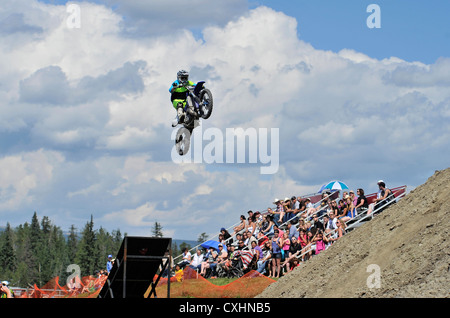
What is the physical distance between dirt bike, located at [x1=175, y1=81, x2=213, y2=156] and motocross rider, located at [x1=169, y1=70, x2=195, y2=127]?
14cm

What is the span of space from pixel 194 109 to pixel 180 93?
0.86 metres

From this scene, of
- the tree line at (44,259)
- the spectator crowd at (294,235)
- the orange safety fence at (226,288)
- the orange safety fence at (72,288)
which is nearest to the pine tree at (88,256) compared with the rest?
the tree line at (44,259)

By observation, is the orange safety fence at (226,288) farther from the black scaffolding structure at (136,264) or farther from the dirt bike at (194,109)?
the dirt bike at (194,109)

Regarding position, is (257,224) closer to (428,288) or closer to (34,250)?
(428,288)

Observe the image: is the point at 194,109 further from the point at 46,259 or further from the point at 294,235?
the point at 46,259

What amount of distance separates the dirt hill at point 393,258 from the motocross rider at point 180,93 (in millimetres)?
5823

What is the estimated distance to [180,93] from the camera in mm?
19891

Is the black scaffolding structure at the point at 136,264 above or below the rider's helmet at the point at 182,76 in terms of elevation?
below

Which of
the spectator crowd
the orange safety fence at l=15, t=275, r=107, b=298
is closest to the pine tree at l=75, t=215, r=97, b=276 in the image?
the orange safety fence at l=15, t=275, r=107, b=298

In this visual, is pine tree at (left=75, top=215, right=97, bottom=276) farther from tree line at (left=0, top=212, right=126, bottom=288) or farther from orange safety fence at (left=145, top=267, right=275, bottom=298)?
orange safety fence at (left=145, top=267, right=275, bottom=298)

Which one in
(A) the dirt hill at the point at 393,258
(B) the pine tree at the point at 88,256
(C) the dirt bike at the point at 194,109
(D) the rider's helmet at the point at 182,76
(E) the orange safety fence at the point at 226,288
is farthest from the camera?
(B) the pine tree at the point at 88,256

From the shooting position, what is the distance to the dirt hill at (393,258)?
49.0 feet

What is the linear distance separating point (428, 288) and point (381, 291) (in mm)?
1800

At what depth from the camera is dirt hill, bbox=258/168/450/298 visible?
14938 millimetres
